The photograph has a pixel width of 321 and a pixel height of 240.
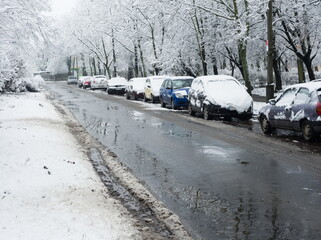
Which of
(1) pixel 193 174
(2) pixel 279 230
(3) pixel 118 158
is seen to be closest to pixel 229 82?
(3) pixel 118 158

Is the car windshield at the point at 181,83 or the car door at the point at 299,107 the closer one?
the car door at the point at 299,107

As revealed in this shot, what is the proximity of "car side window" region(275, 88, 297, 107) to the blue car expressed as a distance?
962 centimetres

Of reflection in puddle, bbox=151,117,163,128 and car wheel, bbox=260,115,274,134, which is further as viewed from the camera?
reflection in puddle, bbox=151,117,163,128

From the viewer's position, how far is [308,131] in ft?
36.4

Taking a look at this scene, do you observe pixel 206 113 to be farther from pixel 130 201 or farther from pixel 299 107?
pixel 130 201

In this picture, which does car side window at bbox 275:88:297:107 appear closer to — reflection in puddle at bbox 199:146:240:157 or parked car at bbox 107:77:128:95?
reflection in puddle at bbox 199:146:240:157

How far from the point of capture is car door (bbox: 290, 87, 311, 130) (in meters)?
11.1

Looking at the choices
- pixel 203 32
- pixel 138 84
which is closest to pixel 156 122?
pixel 138 84

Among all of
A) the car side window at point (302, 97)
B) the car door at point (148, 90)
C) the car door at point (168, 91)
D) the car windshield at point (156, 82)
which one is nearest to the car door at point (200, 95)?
the car door at point (168, 91)

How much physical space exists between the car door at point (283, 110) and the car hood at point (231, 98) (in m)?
3.73

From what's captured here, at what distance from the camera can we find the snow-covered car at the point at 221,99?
55.4ft

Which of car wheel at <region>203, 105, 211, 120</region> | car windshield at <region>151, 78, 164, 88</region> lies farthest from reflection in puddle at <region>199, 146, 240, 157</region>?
car windshield at <region>151, 78, 164, 88</region>

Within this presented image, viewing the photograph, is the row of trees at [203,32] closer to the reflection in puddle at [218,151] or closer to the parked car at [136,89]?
the reflection in puddle at [218,151]

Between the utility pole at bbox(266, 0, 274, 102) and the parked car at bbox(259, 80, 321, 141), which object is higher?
the utility pole at bbox(266, 0, 274, 102)
